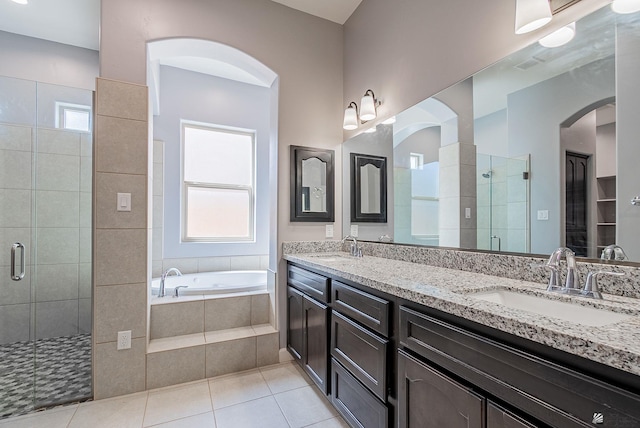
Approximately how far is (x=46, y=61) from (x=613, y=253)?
439 centimetres

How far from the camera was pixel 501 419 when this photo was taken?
30.8 inches

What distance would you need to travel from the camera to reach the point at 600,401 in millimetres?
604

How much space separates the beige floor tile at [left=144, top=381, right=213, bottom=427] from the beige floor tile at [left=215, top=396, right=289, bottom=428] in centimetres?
14

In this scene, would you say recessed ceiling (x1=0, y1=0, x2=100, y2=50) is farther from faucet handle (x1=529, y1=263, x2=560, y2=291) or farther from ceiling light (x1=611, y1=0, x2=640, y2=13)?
faucet handle (x1=529, y1=263, x2=560, y2=291)

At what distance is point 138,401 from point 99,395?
26cm

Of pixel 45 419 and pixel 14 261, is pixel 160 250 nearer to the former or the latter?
pixel 14 261

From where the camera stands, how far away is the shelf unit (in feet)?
3.53

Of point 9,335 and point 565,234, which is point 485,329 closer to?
point 565,234

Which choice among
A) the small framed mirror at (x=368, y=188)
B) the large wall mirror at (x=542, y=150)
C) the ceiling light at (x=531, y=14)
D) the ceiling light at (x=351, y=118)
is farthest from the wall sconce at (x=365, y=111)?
the ceiling light at (x=531, y=14)

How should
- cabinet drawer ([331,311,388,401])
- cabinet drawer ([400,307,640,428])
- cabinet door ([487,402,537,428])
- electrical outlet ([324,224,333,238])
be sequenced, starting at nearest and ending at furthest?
cabinet drawer ([400,307,640,428]), cabinet door ([487,402,537,428]), cabinet drawer ([331,311,388,401]), electrical outlet ([324,224,333,238])

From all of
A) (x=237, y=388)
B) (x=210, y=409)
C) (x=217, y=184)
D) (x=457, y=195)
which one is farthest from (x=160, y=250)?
(x=457, y=195)

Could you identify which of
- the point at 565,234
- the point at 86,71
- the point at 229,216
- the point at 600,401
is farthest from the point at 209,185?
the point at 600,401

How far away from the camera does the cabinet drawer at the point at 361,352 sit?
1.27m

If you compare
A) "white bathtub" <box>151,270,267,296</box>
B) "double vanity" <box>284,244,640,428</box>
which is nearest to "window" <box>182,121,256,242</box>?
"white bathtub" <box>151,270,267,296</box>
